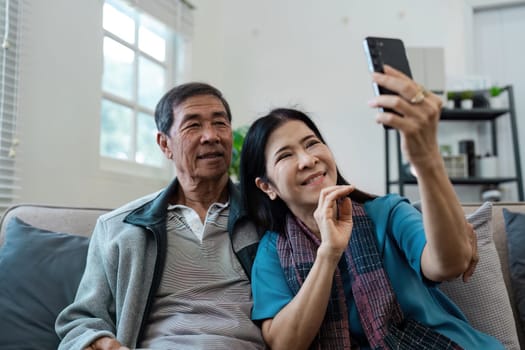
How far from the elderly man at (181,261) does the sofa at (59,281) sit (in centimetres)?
11

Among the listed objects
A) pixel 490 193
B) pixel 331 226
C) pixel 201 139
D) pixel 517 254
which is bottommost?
pixel 517 254

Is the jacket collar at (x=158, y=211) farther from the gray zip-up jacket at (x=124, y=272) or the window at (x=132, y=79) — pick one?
the window at (x=132, y=79)

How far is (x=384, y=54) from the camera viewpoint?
0.76 metres

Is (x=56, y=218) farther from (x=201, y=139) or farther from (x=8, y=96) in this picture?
(x=8, y=96)

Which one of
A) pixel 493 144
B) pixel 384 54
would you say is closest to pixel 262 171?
pixel 384 54

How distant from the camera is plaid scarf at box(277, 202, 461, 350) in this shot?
0.99m

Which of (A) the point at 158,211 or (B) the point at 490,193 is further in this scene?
(B) the point at 490,193

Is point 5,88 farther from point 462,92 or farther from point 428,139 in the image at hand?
point 462,92

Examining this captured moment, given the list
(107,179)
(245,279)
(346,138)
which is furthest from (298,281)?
(346,138)

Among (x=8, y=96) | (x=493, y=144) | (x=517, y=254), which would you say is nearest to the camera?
(x=517, y=254)

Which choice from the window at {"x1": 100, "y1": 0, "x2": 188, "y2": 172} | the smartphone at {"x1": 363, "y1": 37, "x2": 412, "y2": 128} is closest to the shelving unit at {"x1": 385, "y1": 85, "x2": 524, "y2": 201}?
the window at {"x1": 100, "y1": 0, "x2": 188, "y2": 172}

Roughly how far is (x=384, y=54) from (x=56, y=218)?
4.24 ft

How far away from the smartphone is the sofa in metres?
0.71

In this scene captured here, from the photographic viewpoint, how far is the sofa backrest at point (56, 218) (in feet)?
5.18
